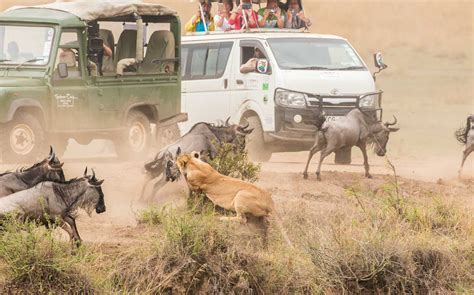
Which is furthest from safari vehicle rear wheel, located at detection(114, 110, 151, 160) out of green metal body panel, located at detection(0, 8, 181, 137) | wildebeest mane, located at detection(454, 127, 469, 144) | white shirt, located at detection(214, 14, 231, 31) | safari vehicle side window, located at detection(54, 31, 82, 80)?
wildebeest mane, located at detection(454, 127, 469, 144)

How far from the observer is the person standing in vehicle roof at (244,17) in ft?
73.7

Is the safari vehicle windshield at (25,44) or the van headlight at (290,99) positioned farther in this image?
the van headlight at (290,99)

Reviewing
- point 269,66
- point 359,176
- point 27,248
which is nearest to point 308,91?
point 269,66

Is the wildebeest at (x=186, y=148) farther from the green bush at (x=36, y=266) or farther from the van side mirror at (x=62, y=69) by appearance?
the green bush at (x=36, y=266)

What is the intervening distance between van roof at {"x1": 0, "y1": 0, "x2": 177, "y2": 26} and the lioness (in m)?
6.59

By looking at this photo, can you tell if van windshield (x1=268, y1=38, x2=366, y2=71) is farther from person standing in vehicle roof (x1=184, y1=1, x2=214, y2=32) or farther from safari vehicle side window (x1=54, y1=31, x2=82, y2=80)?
safari vehicle side window (x1=54, y1=31, x2=82, y2=80)

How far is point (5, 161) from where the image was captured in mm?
17562

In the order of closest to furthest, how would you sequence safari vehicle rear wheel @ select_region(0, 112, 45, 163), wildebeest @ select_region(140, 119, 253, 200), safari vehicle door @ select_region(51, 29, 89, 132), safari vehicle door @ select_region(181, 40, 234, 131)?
wildebeest @ select_region(140, 119, 253, 200) → safari vehicle rear wheel @ select_region(0, 112, 45, 163) → safari vehicle door @ select_region(51, 29, 89, 132) → safari vehicle door @ select_region(181, 40, 234, 131)

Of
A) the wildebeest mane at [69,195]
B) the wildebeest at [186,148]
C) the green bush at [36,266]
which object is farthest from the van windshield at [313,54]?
the green bush at [36,266]

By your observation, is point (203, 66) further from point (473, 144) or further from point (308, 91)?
point (473, 144)

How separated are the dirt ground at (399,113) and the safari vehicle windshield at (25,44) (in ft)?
5.09

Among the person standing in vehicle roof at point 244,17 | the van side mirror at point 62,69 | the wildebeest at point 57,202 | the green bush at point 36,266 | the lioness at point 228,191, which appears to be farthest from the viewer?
the person standing in vehicle roof at point 244,17

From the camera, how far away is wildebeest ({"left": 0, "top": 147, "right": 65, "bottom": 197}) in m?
12.0

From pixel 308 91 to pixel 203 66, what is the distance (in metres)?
2.38
